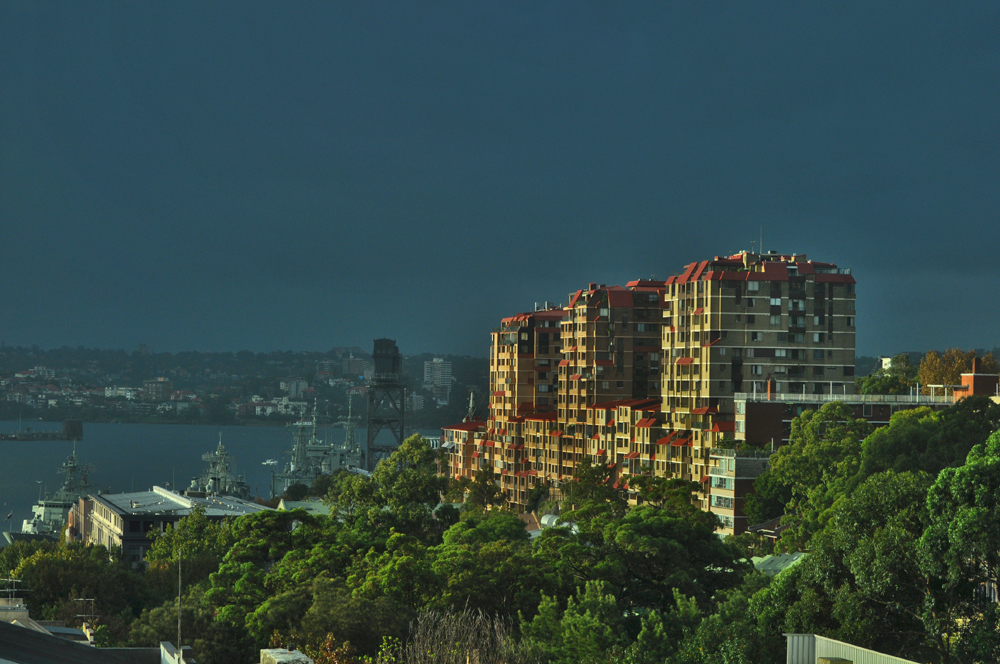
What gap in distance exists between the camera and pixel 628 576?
123 ft

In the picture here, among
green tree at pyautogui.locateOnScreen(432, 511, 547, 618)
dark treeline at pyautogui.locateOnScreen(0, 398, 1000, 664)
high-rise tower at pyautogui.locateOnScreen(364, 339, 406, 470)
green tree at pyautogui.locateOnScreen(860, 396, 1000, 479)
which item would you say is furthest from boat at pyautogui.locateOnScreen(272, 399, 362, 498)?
green tree at pyautogui.locateOnScreen(432, 511, 547, 618)

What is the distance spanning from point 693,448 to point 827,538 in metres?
54.9

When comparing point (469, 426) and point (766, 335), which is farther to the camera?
point (469, 426)

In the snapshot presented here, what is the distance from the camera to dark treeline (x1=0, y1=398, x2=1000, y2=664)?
23125 millimetres

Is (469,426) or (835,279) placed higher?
(835,279)

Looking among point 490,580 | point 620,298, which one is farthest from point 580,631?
point 620,298

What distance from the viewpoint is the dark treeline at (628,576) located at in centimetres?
2312

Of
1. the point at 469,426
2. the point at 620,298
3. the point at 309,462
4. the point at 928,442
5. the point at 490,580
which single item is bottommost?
the point at 309,462

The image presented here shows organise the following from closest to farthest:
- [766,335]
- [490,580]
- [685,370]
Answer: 1. [490,580]
2. [766,335]
3. [685,370]

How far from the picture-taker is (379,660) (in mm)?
28391

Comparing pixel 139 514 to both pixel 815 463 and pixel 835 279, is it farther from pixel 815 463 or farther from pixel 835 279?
pixel 835 279

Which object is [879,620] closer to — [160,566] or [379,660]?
[379,660]

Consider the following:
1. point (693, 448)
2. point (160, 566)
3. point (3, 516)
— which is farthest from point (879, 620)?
point (3, 516)

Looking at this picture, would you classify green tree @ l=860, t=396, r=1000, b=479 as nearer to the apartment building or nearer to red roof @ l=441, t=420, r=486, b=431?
the apartment building
